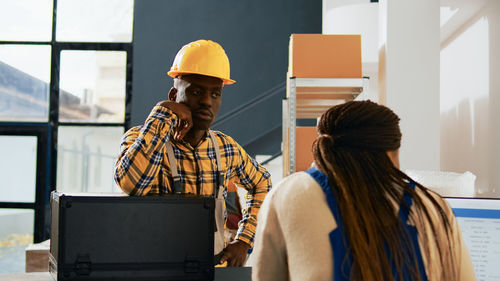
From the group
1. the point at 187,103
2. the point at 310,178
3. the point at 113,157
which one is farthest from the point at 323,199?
the point at 113,157

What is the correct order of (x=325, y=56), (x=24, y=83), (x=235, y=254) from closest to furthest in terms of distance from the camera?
(x=235, y=254)
(x=325, y=56)
(x=24, y=83)

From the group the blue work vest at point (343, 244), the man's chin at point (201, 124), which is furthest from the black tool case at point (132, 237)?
the man's chin at point (201, 124)

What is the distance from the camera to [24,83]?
4.72 meters

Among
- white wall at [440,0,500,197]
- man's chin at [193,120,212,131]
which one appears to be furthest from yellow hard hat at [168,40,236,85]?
white wall at [440,0,500,197]

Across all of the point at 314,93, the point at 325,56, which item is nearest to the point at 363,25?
the point at 314,93

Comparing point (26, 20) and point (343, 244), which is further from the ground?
point (26, 20)

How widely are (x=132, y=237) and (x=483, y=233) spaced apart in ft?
2.66

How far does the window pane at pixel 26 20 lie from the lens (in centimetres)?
474

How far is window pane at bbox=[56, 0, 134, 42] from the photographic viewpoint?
4738 millimetres

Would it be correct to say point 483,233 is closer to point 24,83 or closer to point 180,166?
point 180,166

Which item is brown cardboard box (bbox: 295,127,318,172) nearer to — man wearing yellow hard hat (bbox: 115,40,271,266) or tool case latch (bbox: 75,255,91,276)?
man wearing yellow hard hat (bbox: 115,40,271,266)

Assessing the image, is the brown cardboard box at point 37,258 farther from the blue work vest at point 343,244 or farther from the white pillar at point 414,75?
the blue work vest at point 343,244

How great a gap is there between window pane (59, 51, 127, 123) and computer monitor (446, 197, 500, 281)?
4.18m

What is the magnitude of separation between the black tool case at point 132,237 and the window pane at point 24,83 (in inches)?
166
